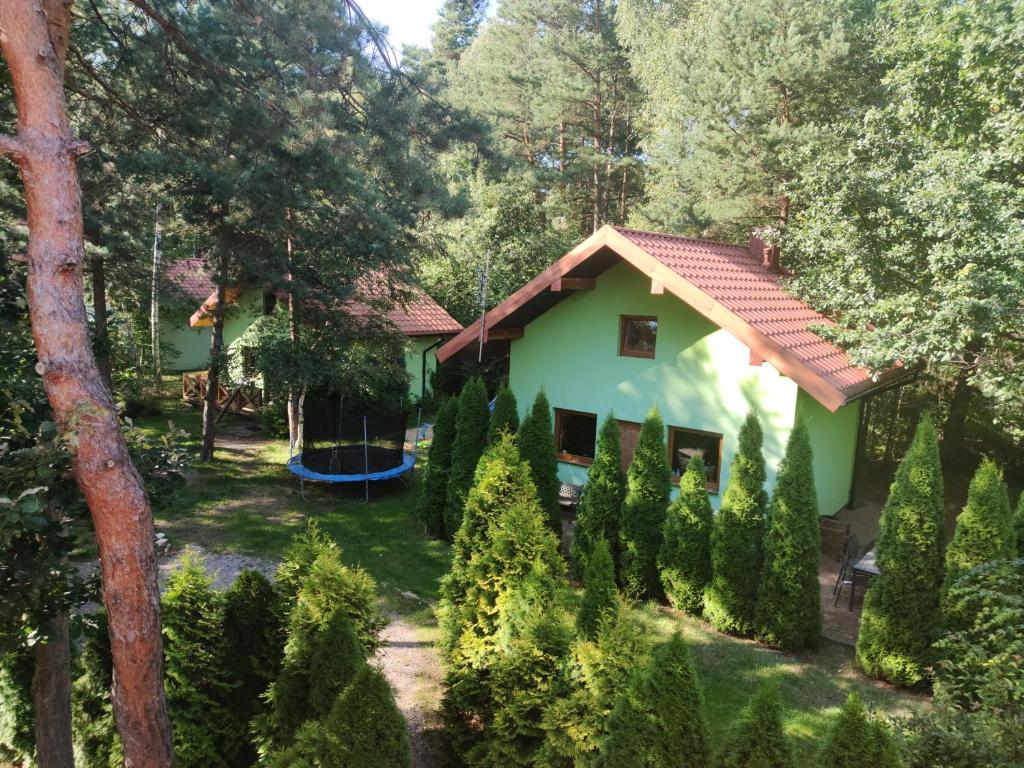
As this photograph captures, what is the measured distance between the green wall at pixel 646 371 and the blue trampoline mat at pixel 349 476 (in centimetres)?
288

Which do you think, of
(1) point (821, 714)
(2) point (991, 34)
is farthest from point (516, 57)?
(1) point (821, 714)

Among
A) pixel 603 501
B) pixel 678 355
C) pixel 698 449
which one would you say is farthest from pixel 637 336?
pixel 603 501

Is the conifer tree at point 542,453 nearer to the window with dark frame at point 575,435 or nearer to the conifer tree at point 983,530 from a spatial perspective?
the window with dark frame at point 575,435

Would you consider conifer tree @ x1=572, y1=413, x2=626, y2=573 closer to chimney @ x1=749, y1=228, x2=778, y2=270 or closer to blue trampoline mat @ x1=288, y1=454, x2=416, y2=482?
blue trampoline mat @ x1=288, y1=454, x2=416, y2=482

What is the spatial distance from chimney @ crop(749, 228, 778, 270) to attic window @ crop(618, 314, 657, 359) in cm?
405

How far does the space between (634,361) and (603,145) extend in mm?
19069

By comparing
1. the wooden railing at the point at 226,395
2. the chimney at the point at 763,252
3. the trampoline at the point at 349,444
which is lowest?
the trampoline at the point at 349,444

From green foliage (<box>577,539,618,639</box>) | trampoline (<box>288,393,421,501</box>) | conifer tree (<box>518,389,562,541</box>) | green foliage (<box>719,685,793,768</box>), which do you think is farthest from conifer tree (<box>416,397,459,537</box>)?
green foliage (<box>719,685,793,768</box>)

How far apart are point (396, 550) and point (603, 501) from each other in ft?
12.1

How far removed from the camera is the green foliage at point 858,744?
4.03 meters

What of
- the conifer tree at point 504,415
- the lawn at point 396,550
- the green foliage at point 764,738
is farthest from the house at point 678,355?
the green foliage at point 764,738

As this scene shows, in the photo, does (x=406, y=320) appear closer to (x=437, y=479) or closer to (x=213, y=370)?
(x=213, y=370)

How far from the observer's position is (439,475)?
11.7 meters

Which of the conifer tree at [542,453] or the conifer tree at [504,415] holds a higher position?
the conifer tree at [504,415]
